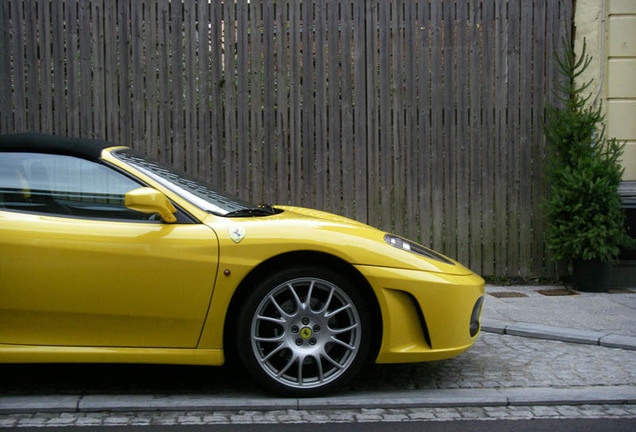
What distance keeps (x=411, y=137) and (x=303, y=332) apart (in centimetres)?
427

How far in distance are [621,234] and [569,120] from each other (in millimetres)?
1299

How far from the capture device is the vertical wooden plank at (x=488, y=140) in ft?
25.1

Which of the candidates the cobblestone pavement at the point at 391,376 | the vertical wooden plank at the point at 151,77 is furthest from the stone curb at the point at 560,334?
the vertical wooden plank at the point at 151,77

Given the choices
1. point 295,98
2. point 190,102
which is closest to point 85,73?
point 190,102

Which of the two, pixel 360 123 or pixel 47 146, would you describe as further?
pixel 360 123

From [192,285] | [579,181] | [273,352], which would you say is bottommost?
[273,352]

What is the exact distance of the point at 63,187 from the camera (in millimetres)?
3930

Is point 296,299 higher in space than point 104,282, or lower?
lower

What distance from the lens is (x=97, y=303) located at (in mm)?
3711

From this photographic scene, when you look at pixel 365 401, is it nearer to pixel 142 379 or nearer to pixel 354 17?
pixel 142 379

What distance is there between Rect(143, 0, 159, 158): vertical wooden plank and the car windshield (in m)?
3.19

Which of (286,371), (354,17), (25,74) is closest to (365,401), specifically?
(286,371)

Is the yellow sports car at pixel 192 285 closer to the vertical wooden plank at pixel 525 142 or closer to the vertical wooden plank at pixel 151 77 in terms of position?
the vertical wooden plank at pixel 151 77

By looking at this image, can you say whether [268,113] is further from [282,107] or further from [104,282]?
[104,282]
